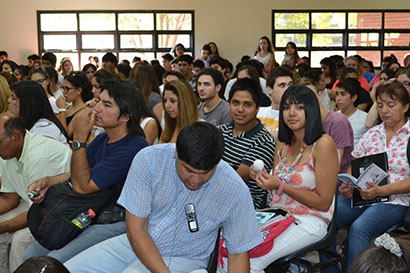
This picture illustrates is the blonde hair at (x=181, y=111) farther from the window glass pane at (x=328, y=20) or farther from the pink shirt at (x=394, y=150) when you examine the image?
the window glass pane at (x=328, y=20)

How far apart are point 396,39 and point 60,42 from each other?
864 centimetres

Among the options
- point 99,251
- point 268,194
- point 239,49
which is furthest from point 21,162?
point 239,49

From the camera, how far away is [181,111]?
142 inches

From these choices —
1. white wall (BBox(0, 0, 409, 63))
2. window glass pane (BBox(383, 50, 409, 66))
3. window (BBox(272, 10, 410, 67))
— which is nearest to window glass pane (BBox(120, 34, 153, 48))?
white wall (BBox(0, 0, 409, 63))

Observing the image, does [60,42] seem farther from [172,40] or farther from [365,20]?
[365,20]

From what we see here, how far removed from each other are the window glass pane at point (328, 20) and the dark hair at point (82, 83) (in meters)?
8.68

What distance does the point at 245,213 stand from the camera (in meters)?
2.13

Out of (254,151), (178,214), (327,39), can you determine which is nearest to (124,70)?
(254,151)

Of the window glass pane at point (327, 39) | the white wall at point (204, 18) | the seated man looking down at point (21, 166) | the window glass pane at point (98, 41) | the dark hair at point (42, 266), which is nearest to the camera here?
the dark hair at point (42, 266)

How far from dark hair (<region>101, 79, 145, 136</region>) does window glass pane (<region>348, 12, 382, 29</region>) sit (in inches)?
430

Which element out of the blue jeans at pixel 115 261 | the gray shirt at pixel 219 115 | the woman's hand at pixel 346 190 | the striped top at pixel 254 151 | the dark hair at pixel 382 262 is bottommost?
the blue jeans at pixel 115 261

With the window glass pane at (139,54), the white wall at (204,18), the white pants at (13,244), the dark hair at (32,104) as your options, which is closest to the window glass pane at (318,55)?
the white wall at (204,18)

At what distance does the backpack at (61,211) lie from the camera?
2.50 meters

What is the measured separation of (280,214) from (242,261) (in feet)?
1.79
